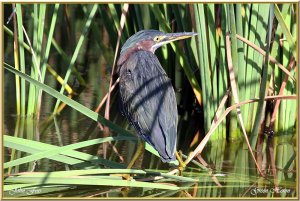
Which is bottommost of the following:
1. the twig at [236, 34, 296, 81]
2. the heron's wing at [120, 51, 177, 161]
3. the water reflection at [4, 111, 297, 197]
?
the water reflection at [4, 111, 297, 197]

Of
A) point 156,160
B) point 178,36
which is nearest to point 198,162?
point 156,160

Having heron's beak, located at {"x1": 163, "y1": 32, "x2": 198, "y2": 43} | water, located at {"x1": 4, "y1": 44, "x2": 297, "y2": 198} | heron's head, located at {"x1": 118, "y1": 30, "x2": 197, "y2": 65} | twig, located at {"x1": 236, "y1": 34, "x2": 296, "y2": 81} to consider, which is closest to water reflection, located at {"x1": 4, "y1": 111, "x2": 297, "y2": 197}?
water, located at {"x1": 4, "y1": 44, "x2": 297, "y2": 198}

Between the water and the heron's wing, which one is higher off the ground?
the heron's wing

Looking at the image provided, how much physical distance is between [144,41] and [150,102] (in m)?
0.77

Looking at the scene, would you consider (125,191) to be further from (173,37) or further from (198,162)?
(173,37)

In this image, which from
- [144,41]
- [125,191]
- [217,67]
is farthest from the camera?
[217,67]

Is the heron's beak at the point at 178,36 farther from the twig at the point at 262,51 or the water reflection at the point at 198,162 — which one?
the water reflection at the point at 198,162

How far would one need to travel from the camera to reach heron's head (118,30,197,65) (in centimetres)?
516

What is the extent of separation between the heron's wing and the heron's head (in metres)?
0.17

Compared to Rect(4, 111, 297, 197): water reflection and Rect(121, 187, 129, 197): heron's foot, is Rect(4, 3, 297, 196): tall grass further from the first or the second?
Rect(121, 187, 129, 197): heron's foot

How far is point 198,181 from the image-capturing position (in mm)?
4539

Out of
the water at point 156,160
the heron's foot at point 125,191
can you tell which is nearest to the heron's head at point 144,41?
the water at point 156,160

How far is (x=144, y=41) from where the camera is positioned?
5.21 m

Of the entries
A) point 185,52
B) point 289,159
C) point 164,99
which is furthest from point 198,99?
point 164,99
